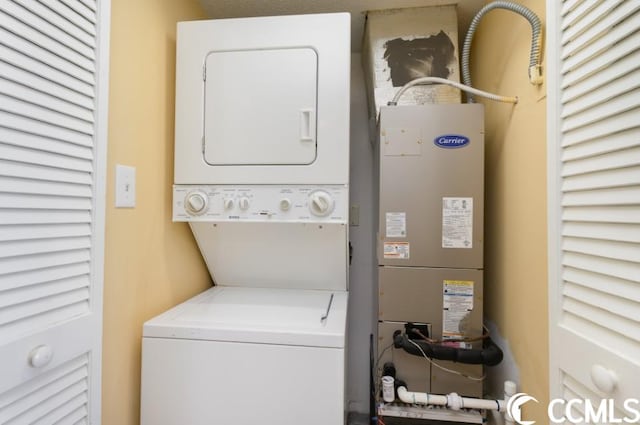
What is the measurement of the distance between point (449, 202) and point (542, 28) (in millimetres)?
864

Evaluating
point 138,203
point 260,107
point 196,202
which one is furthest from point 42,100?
point 260,107

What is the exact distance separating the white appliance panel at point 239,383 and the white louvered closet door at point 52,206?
29cm

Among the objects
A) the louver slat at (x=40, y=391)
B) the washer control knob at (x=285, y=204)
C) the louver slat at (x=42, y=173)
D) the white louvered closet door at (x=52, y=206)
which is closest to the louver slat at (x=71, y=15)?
the white louvered closet door at (x=52, y=206)

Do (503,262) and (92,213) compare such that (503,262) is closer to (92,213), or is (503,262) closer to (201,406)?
(201,406)

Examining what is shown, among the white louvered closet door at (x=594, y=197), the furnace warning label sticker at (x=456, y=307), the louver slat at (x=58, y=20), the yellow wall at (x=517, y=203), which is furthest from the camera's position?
the furnace warning label sticker at (x=456, y=307)

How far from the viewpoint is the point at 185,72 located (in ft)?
4.80

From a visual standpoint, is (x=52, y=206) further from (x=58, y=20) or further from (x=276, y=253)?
(x=276, y=253)

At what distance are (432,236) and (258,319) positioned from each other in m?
0.99

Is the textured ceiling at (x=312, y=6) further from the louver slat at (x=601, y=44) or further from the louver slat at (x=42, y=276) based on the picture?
the louver slat at (x=42, y=276)

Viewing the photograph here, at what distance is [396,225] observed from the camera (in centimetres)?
154

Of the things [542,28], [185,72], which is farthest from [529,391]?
[185,72]

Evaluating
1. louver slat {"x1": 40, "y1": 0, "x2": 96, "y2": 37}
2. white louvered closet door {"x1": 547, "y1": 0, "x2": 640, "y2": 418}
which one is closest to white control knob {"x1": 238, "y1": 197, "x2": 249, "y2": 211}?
louver slat {"x1": 40, "y1": 0, "x2": 96, "y2": 37}

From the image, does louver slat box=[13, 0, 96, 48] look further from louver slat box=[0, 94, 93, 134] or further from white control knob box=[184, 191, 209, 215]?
white control knob box=[184, 191, 209, 215]

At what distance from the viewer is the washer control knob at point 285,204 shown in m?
1.40
